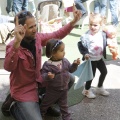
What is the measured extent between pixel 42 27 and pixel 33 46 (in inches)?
90.5

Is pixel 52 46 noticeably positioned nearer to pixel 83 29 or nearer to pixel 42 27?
pixel 42 27

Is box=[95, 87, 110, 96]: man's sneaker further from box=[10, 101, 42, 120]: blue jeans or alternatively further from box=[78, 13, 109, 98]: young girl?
box=[10, 101, 42, 120]: blue jeans

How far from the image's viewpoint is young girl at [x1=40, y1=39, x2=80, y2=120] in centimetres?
206

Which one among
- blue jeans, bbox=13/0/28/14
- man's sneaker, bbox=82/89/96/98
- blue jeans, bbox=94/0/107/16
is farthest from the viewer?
blue jeans, bbox=94/0/107/16

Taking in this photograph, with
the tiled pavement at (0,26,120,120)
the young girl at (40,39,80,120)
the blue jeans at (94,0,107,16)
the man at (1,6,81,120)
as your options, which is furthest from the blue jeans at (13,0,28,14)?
the young girl at (40,39,80,120)

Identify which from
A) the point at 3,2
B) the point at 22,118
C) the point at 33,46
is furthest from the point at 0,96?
the point at 3,2

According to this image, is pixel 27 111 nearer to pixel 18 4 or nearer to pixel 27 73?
pixel 27 73

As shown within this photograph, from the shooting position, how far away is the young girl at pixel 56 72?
206cm

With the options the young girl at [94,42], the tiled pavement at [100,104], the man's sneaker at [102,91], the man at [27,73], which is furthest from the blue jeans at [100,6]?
the man at [27,73]

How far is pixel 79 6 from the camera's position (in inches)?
220

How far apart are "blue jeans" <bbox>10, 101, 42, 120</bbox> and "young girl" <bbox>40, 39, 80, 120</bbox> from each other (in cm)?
15

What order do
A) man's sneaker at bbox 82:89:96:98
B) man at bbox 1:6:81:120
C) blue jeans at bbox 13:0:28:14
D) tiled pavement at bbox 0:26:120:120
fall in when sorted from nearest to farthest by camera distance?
1. man at bbox 1:6:81:120
2. tiled pavement at bbox 0:26:120:120
3. man's sneaker at bbox 82:89:96:98
4. blue jeans at bbox 13:0:28:14

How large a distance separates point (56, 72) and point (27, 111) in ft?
1.30

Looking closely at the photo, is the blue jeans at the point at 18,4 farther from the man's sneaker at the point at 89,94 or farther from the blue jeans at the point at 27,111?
the blue jeans at the point at 27,111
